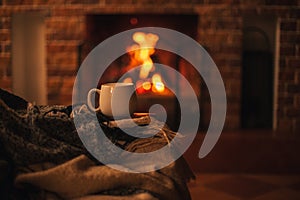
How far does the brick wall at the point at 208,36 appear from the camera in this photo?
2.82 metres

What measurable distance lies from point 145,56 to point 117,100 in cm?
185

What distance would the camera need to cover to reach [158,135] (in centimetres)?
96

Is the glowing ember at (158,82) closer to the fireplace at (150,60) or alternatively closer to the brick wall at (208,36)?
the fireplace at (150,60)

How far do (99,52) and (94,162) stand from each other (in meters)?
2.11

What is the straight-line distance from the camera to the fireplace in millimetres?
2861

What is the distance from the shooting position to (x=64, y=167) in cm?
78

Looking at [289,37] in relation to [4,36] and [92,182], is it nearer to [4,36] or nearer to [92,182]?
[4,36]

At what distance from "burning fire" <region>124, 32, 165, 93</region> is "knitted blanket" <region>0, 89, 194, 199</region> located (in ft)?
6.36

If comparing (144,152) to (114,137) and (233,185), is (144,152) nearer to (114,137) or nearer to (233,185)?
(114,137)

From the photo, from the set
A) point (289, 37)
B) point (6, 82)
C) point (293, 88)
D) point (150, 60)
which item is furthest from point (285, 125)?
point (6, 82)

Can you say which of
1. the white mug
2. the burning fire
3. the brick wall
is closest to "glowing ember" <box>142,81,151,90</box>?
the burning fire

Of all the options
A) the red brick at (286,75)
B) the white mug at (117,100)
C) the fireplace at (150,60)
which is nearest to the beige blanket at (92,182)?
the white mug at (117,100)

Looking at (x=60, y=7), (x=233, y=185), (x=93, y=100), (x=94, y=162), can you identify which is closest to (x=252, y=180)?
(x=233, y=185)

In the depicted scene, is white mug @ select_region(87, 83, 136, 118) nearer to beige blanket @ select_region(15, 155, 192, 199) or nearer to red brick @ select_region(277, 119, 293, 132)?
beige blanket @ select_region(15, 155, 192, 199)
